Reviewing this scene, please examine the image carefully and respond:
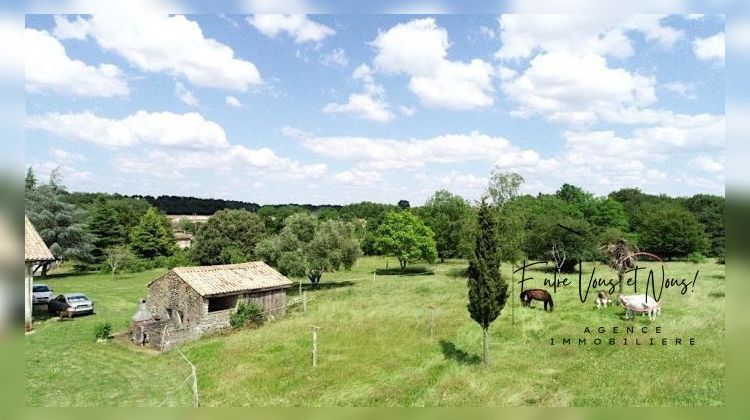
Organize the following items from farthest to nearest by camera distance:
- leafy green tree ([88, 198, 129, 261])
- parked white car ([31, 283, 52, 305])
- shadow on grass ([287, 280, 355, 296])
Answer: leafy green tree ([88, 198, 129, 261]) → shadow on grass ([287, 280, 355, 296]) → parked white car ([31, 283, 52, 305])

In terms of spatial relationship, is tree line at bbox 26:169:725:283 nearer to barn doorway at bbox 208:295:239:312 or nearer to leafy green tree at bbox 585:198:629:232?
leafy green tree at bbox 585:198:629:232

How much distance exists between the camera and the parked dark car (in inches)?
1174

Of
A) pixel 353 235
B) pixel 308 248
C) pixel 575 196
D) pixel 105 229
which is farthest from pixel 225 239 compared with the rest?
pixel 575 196

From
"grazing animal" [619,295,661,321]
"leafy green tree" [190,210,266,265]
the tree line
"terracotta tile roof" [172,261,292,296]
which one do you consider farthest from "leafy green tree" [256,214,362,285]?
"grazing animal" [619,295,661,321]

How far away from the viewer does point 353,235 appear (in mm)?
44875

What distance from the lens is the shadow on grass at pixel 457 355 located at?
1922 centimetres

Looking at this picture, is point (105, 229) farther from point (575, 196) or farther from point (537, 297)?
point (575, 196)

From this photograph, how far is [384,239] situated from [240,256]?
19.7 metres

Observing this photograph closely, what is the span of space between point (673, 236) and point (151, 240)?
58.8 m

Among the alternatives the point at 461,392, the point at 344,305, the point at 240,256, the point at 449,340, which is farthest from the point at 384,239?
the point at 461,392

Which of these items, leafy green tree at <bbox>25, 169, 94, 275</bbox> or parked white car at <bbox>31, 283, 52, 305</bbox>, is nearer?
parked white car at <bbox>31, 283, 52, 305</bbox>

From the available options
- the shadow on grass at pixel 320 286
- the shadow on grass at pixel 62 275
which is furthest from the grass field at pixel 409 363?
the shadow on grass at pixel 62 275

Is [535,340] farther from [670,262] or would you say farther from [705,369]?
[670,262]

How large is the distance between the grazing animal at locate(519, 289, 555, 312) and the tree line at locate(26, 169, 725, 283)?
2984mm
